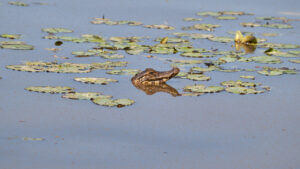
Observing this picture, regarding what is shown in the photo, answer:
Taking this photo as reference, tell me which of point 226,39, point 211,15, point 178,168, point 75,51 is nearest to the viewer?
point 178,168

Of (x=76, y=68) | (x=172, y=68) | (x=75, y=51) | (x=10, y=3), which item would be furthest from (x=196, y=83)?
(x=10, y=3)

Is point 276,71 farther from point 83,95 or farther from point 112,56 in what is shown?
point 83,95

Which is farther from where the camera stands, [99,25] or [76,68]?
[99,25]

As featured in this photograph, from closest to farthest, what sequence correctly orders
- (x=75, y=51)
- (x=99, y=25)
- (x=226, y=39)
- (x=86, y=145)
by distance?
1. (x=86, y=145)
2. (x=75, y=51)
3. (x=226, y=39)
4. (x=99, y=25)

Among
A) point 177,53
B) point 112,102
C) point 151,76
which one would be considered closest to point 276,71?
point 177,53

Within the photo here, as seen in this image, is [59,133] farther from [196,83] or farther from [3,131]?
[196,83]

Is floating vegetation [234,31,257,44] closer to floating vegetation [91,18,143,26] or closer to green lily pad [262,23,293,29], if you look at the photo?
green lily pad [262,23,293,29]
